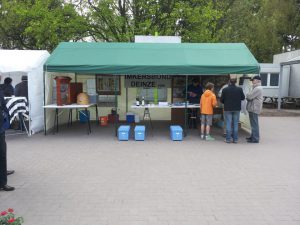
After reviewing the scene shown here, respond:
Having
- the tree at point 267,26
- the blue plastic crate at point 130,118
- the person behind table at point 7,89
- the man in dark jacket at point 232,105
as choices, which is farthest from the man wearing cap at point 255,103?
the tree at point 267,26

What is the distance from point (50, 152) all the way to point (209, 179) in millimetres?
4094

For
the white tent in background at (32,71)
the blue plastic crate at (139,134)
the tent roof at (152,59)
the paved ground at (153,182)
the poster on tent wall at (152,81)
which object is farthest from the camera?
the poster on tent wall at (152,81)

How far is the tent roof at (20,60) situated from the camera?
10.5 metres

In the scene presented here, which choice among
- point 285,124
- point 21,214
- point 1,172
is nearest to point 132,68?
point 1,172

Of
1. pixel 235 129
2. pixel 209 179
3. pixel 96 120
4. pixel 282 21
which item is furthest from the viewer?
pixel 282 21

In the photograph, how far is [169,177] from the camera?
6090 mm

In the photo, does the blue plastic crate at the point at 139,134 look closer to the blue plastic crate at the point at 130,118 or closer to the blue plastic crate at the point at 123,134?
the blue plastic crate at the point at 123,134

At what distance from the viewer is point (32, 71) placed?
1043cm

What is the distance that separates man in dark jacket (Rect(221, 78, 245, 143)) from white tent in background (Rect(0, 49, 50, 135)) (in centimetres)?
579

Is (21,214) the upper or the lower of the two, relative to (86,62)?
lower

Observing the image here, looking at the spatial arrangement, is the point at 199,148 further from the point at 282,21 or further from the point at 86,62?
the point at 282,21

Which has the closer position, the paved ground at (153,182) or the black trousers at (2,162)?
the paved ground at (153,182)

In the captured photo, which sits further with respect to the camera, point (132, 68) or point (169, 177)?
point (132, 68)

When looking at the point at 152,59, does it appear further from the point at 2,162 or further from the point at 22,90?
the point at 2,162
